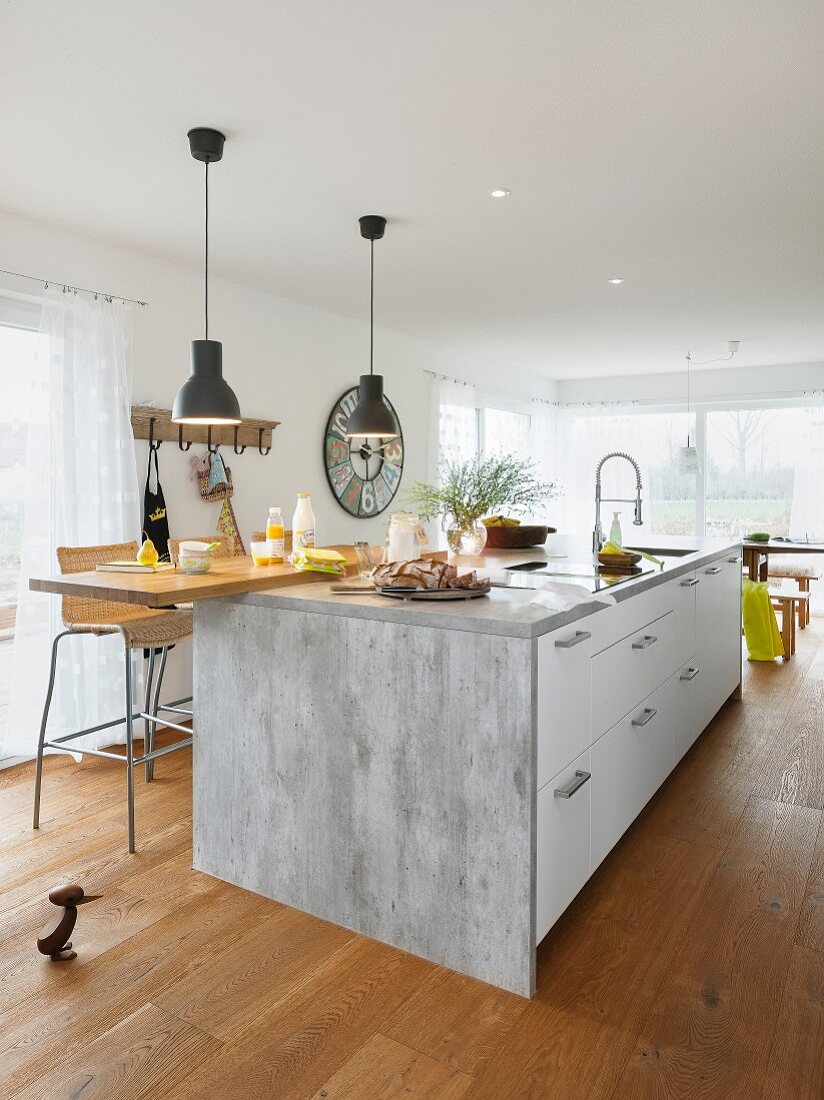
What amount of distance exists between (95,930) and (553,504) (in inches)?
261

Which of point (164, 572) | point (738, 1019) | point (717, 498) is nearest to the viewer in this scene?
point (738, 1019)

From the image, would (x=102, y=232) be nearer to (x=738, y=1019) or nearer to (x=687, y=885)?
(x=687, y=885)

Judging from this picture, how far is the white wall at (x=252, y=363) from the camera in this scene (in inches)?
141

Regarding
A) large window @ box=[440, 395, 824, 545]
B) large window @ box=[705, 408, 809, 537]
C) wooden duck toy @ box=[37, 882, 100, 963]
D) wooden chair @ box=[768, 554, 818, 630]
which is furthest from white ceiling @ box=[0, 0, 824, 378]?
large window @ box=[705, 408, 809, 537]

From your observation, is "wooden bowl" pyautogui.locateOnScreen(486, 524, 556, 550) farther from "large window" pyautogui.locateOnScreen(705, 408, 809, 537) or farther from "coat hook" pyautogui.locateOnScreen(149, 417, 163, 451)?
"large window" pyautogui.locateOnScreen(705, 408, 809, 537)

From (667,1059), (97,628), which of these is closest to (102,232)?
(97,628)

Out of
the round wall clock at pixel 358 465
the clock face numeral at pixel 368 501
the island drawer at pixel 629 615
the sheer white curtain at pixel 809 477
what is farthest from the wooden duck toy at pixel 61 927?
the sheer white curtain at pixel 809 477

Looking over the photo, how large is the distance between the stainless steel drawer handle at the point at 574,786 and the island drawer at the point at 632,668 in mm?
148

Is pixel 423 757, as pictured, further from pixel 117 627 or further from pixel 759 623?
pixel 759 623

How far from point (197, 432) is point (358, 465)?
Answer: 1498mm

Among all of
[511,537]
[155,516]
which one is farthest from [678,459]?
[155,516]

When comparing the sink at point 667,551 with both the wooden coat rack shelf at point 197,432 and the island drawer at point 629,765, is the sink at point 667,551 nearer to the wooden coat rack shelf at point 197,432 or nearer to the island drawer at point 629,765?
the island drawer at point 629,765

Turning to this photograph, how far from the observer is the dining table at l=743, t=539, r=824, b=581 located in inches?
222

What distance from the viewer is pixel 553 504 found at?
→ 321 inches
